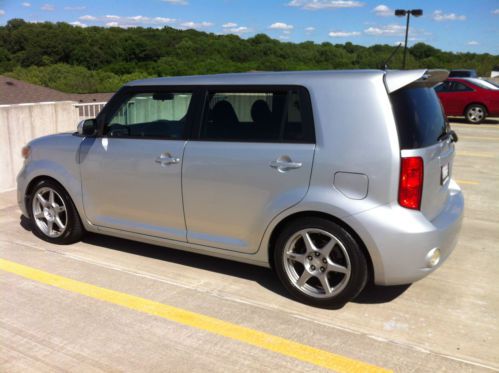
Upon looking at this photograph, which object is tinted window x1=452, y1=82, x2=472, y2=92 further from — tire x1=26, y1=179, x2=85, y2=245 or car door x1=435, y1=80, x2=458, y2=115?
tire x1=26, y1=179, x2=85, y2=245

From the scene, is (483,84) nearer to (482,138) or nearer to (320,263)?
(482,138)

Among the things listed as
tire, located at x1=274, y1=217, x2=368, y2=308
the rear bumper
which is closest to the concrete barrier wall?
tire, located at x1=274, y1=217, x2=368, y2=308

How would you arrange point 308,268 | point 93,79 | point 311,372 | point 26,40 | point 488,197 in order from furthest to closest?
1. point 26,40
2. point 93,79
3. point 488,197
4. point 308,268
5. point 311,372

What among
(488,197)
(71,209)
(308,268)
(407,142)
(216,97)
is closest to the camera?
(407,142)

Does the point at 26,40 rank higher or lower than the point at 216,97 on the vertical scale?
higher

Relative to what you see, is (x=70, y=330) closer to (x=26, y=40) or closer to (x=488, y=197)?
(x=488, y=197)

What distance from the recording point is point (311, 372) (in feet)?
9.93

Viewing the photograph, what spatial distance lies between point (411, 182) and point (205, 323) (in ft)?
5.56

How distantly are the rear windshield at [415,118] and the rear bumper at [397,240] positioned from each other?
1.54 feet

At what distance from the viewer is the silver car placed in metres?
3.48

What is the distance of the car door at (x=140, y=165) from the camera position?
4.36m

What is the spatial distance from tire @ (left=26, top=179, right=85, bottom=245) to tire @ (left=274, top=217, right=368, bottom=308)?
7.46 ft

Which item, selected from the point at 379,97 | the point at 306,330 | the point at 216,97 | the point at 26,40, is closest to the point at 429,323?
the point at 306,330

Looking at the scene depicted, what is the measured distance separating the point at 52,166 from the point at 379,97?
3.25m
